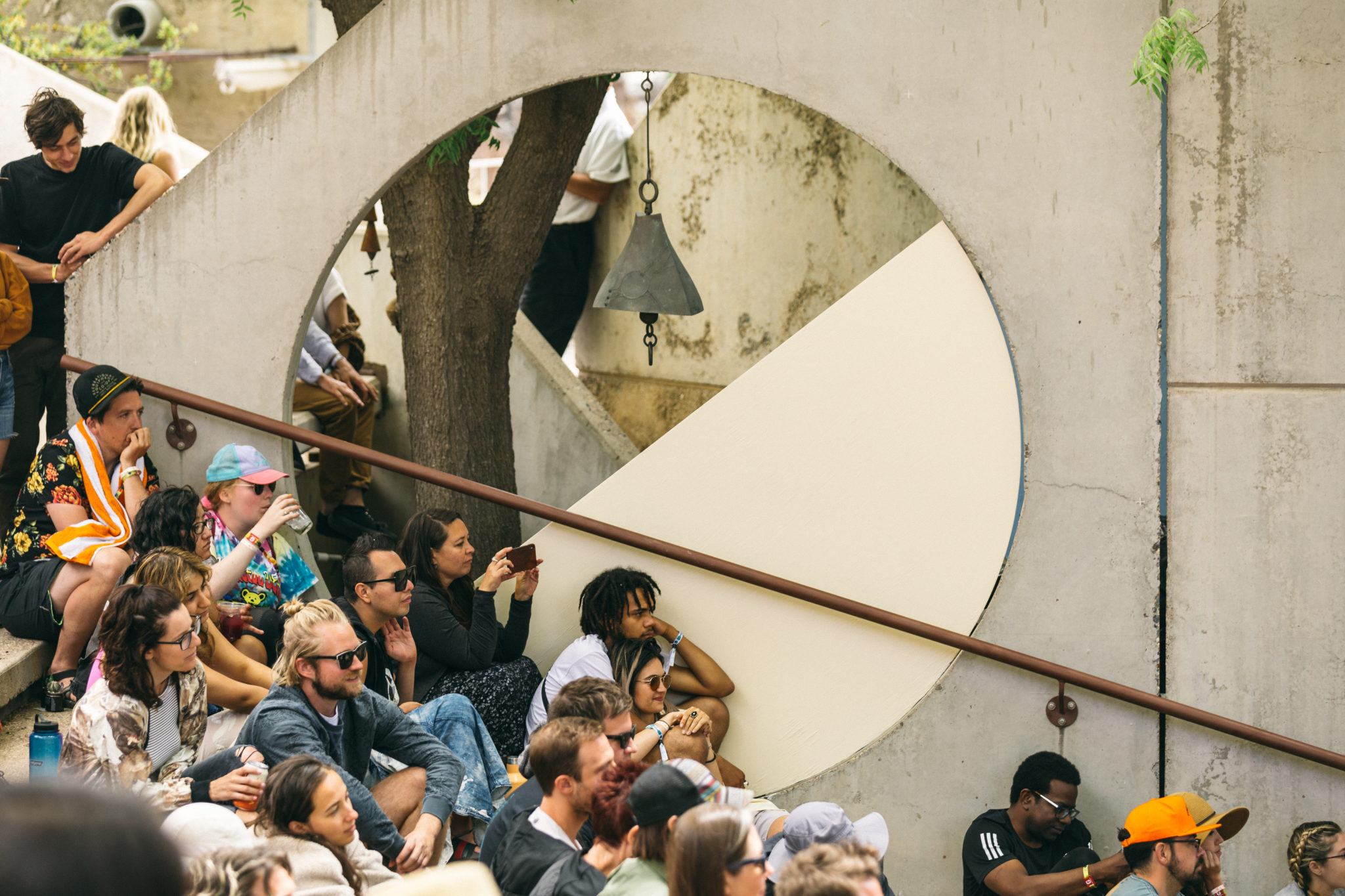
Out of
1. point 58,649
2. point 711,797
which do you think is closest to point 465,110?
point 58,649

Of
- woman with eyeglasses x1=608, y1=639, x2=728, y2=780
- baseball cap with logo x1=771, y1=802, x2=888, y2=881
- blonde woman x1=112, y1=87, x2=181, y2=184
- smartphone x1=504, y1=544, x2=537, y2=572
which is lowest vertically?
baseball cap with logo x1=771, y1=802, x2=888, y2=881

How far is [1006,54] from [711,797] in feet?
9.62

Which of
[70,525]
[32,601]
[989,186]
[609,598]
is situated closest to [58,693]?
[32,601]

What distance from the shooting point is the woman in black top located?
4.96m

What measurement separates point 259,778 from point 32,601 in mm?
1515

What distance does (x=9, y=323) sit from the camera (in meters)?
5.22

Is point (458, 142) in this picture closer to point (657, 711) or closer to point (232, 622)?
point (232, 622)

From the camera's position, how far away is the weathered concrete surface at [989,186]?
470 centimetres

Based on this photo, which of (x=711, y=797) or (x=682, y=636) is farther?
(x=682, y=636)

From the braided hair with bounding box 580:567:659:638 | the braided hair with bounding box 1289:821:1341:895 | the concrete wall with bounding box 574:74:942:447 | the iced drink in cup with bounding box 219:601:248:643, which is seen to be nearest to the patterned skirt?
the braided hair with bounding box 580:567:659:638

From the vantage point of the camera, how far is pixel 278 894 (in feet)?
7.78

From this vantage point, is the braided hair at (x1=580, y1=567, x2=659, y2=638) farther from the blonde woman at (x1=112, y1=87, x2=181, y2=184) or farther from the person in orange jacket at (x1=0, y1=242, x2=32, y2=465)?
the blonde woman at (x1=112, y1=87, x2=181, y2=184)

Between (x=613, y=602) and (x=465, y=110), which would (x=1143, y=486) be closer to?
(x=613, y=602)

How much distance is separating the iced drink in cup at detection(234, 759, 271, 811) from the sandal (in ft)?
4.18
